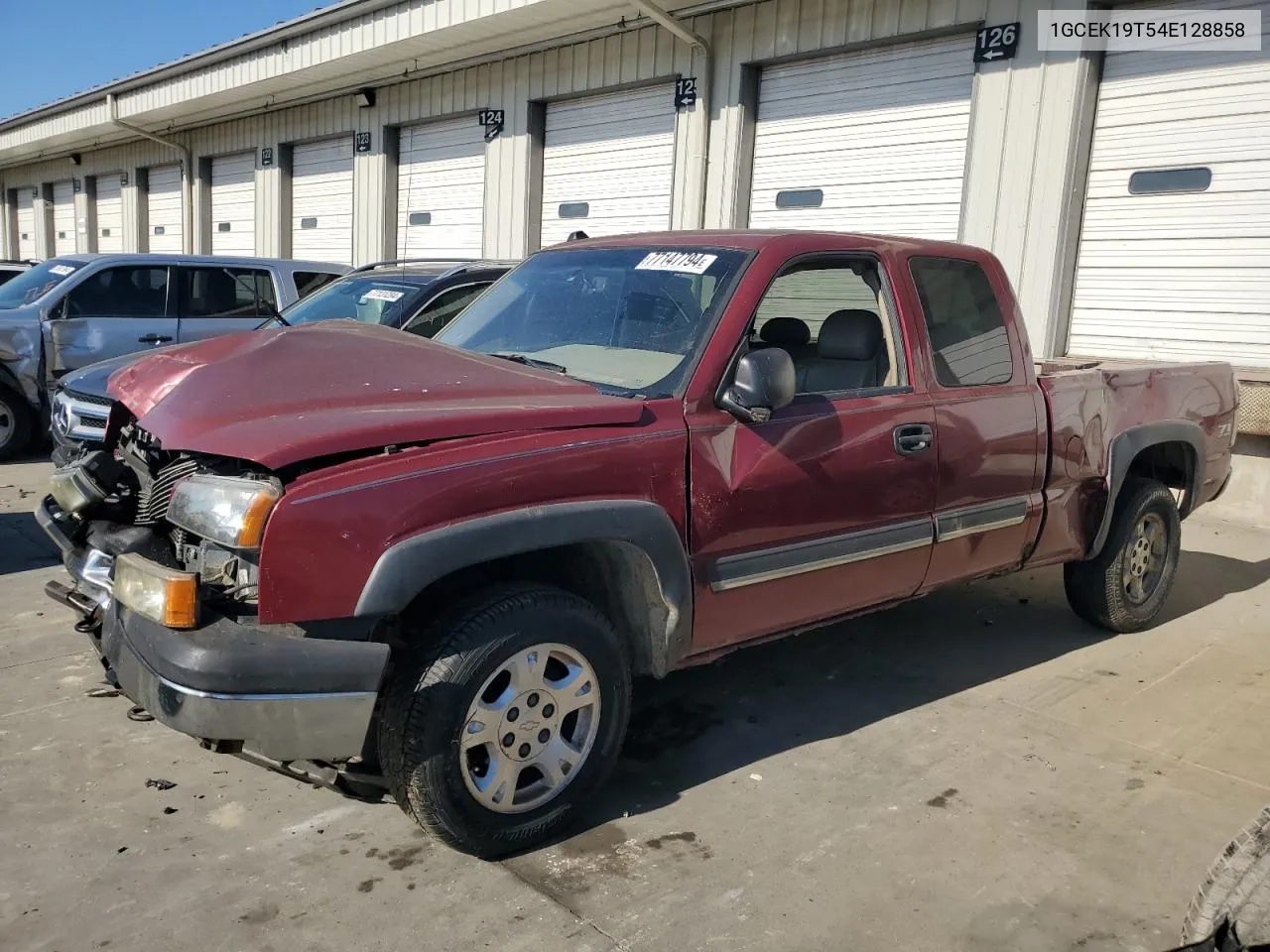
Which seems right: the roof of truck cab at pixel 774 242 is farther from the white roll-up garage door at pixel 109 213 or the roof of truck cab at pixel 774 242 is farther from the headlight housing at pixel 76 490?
the white roll-up garage door at pixel 109 213

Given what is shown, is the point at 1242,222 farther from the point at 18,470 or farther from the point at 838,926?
the point at 18,470

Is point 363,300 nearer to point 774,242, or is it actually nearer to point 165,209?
A: point 774,242

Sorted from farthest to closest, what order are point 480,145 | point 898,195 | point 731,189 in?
point 480,145
point 731,189
point 898,195

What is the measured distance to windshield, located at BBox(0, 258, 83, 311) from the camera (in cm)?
904

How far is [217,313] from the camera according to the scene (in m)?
9.01

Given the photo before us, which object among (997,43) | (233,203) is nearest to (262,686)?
(997,43)

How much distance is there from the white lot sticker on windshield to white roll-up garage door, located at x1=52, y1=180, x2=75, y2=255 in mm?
27338

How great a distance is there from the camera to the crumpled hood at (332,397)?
2.78 metres

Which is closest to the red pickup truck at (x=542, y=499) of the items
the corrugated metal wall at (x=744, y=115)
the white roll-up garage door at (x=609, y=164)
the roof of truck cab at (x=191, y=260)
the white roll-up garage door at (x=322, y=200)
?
the corrugated metal wall at (x=744, y=115)

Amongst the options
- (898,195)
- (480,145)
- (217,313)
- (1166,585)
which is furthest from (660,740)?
(480,145)

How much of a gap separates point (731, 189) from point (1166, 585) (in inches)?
271

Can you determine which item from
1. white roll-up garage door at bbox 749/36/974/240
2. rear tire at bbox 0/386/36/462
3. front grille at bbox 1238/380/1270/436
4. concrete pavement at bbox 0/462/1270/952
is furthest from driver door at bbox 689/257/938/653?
rear tire at bbox 0/386/36/462

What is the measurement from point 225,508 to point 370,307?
4.64 metres

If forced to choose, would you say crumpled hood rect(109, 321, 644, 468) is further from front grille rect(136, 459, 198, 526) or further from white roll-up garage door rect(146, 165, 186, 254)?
white roll-up garage door rect(146, 165, 186, 254)
